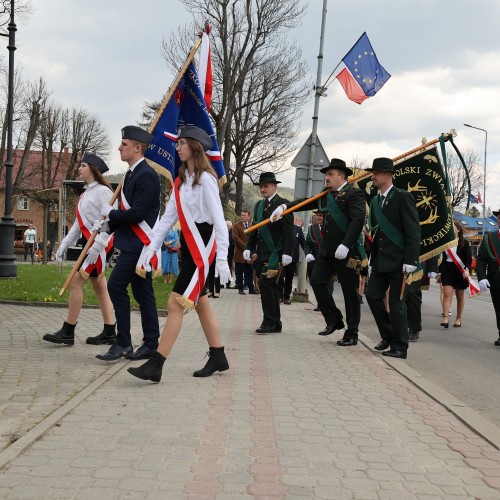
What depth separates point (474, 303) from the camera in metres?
18.2

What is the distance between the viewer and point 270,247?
356 inches

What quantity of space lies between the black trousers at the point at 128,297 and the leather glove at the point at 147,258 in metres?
0.32

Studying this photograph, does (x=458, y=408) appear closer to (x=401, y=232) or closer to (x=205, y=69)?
(x=401, y=232)

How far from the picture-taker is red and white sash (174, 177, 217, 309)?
18.0ft

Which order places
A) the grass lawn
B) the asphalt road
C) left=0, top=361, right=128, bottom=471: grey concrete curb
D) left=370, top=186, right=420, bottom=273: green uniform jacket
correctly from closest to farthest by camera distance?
left=0, top=361, right=128, bottom=471: grey concrete curb, the asphalt road, left=370, top=186, right=420, bottom=273: green uniform jacket, the grass lawn

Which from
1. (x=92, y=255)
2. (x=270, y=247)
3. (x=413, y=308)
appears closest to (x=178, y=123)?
(x=92, y=255)

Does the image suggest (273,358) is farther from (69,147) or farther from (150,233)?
(69,147)

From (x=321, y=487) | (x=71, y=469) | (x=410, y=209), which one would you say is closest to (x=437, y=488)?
(x=321, y=487)

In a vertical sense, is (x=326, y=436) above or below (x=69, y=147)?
below

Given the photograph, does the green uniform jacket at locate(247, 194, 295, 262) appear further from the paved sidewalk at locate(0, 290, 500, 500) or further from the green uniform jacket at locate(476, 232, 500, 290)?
the green uniform jacket at locate(476, 232, 500, 290)

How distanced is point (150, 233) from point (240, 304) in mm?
8100

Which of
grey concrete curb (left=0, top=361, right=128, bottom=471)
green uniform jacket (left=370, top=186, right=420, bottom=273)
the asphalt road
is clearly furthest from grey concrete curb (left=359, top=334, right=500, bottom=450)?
grey concrete curb (left=0, top=361, right=128, bottom=471)

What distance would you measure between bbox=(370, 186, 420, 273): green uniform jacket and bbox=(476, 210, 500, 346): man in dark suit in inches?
112

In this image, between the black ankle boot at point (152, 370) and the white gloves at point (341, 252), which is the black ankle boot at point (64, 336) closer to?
the black ankle boot at point (152, 370)
